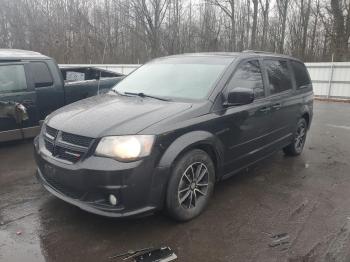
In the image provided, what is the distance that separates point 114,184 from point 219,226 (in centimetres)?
128

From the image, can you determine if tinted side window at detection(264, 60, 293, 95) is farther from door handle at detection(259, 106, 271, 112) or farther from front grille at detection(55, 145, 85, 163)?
front grille at detection(55, 145, 85, 163)

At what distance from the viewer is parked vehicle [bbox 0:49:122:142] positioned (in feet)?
19.7

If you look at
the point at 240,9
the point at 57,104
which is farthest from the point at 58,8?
the point at 57,104

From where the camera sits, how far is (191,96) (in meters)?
4.07

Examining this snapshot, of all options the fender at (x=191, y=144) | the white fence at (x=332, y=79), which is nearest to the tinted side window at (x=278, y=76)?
the fender at (x=191, y=144)

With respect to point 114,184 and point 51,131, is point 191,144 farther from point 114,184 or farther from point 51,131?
point 51,131

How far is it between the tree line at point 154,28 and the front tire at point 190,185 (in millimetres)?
20527

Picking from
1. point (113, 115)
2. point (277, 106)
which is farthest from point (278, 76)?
point (113, 115)

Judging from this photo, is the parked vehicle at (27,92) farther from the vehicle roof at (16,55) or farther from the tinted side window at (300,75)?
the tinted side window at (300,75)

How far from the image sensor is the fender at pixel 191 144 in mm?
3352

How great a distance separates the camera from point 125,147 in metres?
3.19

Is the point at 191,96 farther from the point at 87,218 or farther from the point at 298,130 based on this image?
the point at 298,130

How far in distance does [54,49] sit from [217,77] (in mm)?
30505

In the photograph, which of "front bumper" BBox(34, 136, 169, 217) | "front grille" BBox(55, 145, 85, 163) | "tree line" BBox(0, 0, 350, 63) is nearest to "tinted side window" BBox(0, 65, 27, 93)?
"front grille" BBox(55, 145, 85, 163)
